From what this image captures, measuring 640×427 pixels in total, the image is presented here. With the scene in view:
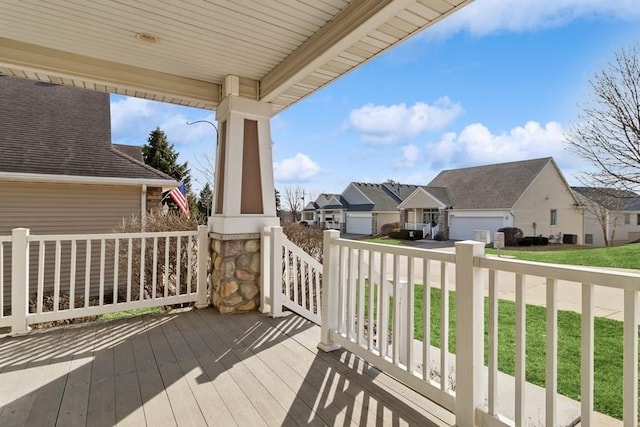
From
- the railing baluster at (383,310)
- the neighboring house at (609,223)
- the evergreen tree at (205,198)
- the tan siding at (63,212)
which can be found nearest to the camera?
the railing baluster at (383,310)

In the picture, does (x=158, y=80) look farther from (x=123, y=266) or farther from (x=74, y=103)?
(x=74, y=103)

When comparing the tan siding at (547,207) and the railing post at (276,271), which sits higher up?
the tan siding at (547,207)

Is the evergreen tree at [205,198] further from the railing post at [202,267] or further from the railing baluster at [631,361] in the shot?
the railing baluster at [631,361]

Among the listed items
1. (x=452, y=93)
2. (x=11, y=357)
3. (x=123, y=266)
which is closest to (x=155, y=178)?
(x=123, y=266)

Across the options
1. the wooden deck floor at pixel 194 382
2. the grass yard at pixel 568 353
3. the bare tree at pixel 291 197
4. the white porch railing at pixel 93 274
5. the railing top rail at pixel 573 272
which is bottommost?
the grass yard at pixel 568 353

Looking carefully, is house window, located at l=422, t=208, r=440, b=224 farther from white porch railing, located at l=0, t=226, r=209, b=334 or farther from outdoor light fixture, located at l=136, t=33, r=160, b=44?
outdoor light fixture, located at l=136, t=33, r=160, b=44

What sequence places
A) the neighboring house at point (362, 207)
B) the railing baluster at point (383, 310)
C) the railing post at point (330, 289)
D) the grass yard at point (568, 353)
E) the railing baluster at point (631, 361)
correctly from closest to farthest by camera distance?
the railing baluster at point (631, 361) < the railing baluster at point (383, 310) < the railing post at point (330, 289) < the grass yard at point (568, 353) < the neighboring house at point (362, 207)

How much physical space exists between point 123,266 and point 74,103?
476 cm

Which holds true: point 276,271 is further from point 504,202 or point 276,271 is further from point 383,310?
point 504,202

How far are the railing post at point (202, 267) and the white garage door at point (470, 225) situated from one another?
19.0 m

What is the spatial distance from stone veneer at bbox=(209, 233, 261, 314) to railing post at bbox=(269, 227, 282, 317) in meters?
0.34

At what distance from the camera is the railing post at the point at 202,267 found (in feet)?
13.6

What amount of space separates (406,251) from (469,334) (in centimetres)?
60

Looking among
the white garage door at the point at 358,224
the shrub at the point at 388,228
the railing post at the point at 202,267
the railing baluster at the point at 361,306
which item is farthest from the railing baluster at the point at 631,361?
the white garage door at the point at 358,224
